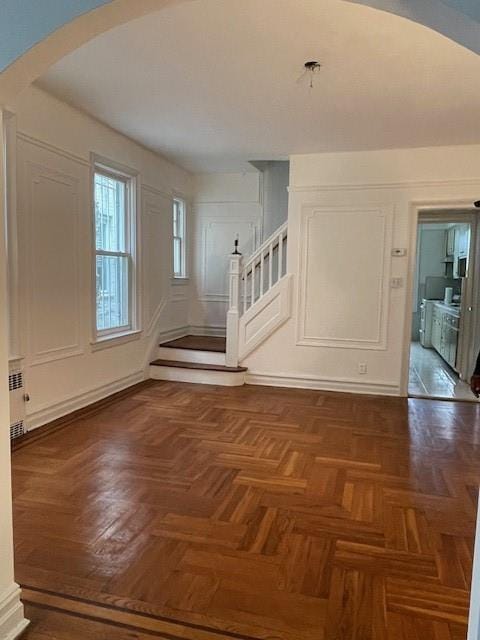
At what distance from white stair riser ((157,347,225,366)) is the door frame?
2.15 meters

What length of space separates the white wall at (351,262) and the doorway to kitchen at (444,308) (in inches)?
23.5

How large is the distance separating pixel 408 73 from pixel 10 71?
265 centimetres

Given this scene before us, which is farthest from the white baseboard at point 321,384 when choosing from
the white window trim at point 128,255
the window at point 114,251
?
the window at point 114,251

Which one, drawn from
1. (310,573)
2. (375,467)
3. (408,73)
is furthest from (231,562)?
(408,73)

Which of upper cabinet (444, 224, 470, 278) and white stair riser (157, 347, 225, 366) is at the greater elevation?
upper cabinet (444, 224, 470, 278)

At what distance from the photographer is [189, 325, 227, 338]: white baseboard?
667 centimetres

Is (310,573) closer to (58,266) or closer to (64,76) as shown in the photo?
(58,266)

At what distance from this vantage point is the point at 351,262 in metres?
5.06

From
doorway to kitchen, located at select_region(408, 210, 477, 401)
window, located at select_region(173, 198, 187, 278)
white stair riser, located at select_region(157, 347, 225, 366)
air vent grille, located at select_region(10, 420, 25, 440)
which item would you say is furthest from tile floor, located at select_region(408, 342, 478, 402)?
air vent grille, located at select_region(10, 420, 25, 440)

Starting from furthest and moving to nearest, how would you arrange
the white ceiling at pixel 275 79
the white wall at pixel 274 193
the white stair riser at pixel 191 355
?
the white wall at pixel 274 193 → the white stair riser at pixel 191 355 → the white ceiling at pixel 275 79

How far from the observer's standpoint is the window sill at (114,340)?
4.41 m

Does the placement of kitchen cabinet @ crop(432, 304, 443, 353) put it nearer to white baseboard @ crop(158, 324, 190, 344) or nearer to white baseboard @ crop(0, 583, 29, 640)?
white baseboard @ crop(158, 324, 190, 344)

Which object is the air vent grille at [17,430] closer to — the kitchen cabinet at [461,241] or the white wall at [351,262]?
the white wall at [351,262]

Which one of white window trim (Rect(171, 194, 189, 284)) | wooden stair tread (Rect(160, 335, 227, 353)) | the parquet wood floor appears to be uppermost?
white window trim (Rect(171, 194, 189, 284))
